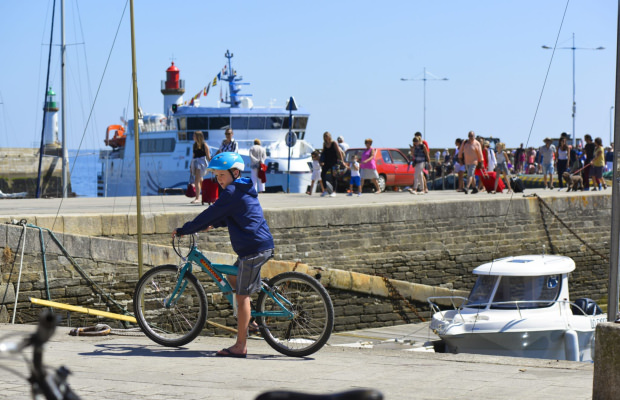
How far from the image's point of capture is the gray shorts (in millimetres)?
7660

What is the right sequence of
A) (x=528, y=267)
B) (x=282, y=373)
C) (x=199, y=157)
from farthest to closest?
1. (x=199, y=157)
2. (x=528, y=267)
3. (x=282, y=373)

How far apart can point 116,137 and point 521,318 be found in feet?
138

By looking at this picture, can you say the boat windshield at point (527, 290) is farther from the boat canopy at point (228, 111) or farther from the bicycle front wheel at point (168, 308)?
the boat canopy at point (228, 111)

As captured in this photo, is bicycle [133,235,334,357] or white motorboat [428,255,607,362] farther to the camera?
white motorboat [428,255,607,362]

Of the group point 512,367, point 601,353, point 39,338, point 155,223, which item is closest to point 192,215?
point 155,223

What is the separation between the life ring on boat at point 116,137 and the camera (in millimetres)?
51875

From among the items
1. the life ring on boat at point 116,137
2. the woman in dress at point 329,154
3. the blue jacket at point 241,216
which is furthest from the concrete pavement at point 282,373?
the life ring on boat at point 116,137

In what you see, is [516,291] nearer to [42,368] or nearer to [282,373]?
[282,373]

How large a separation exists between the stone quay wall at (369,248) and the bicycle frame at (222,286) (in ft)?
12.8

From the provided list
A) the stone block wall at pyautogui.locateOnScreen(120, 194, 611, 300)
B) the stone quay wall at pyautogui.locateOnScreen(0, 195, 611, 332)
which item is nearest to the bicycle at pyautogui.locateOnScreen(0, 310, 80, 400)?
the stone quay wall at pyautogui.locateOnScreen(0, 195, 611, 332)

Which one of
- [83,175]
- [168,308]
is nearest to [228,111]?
[168,308]

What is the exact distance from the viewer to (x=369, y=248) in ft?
61.0

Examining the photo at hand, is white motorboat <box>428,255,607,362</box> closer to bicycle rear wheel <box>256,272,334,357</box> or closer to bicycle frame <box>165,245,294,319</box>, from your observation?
bicycle rear wheel <box>256,272,334,357</box>

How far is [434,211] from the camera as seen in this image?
19891 mm
